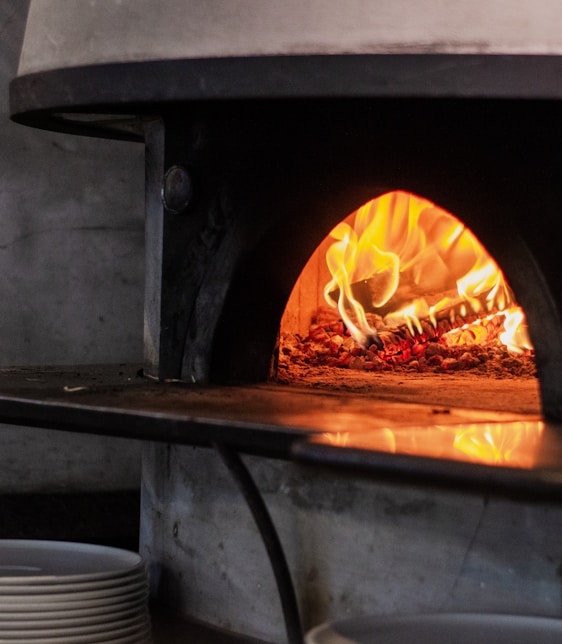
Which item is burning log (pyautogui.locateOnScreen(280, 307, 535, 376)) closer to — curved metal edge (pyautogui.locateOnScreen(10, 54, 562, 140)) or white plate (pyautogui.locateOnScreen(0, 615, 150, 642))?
white plate (pyautogui.locateOnScreen(0, 615, 150, 642))

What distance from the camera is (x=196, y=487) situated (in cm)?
219

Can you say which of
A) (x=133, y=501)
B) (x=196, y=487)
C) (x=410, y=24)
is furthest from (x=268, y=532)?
(x=133, y=501)

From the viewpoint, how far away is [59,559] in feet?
7.31

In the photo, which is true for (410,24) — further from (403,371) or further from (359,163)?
(403,371)

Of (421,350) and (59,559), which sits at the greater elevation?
(421,350)

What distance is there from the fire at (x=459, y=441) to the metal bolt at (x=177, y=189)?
77 cm

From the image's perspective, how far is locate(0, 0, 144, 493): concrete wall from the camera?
2.90 meters

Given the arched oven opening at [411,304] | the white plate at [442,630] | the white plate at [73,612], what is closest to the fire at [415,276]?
the arched oven opening at [411,304]

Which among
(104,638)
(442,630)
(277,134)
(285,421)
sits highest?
(277,134)

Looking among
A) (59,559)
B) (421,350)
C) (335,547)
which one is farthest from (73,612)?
(421,350)

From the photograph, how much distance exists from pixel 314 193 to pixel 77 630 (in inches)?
30.3

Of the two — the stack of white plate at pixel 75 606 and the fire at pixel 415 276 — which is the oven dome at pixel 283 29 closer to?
the fire at pixel 415 276

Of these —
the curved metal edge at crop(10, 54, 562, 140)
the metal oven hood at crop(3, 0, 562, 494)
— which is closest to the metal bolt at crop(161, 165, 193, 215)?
the metal oven hood at crop(3, 0, 562, 494)

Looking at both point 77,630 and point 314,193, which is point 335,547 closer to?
point 77,630
